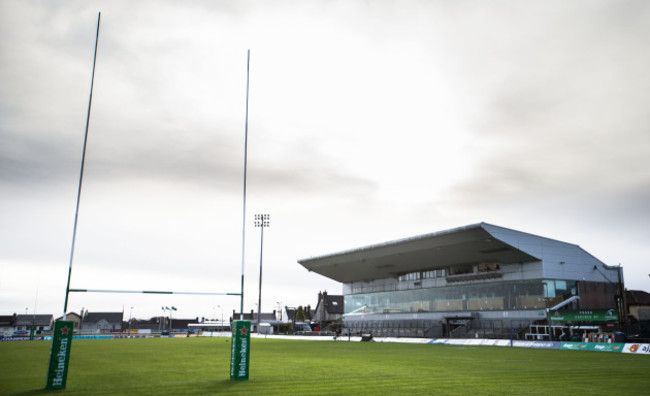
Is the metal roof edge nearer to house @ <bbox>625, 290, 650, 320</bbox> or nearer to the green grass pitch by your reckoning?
house @ <bbox>625, 290, 650, 320</bbox>

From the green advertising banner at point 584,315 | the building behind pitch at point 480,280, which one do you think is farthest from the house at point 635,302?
the green advertising banner at point 584,315

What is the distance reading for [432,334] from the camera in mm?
77188

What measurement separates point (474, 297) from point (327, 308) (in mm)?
86077

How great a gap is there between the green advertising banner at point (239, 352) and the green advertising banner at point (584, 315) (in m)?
44.8

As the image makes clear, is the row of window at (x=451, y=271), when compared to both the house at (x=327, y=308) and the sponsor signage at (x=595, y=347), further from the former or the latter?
the house at (x=327, y=308)

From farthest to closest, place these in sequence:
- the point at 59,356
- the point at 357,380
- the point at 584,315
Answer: the point at 584,315
the point at 357,380
the point at 59,356

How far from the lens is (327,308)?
154000 mm

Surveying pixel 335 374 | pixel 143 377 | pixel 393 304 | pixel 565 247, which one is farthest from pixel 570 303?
pixel 143 377

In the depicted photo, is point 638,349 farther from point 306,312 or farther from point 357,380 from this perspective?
point 306,312

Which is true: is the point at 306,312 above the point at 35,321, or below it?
above

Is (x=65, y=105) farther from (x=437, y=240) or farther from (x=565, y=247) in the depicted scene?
(x=565, y=247)

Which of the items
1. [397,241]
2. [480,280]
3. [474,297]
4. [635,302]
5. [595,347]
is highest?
[397,241]

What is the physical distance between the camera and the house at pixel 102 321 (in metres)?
168

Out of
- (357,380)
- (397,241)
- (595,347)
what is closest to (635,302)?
(397,241)
